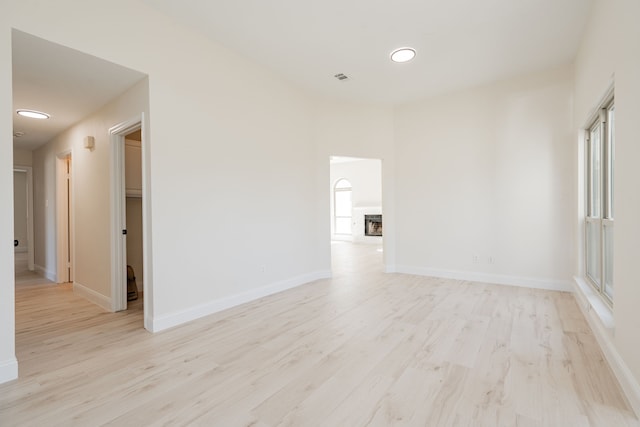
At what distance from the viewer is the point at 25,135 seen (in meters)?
4.78

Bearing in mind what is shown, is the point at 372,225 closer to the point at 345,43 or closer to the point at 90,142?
the point at 345,43

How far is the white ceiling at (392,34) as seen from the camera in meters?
2.78

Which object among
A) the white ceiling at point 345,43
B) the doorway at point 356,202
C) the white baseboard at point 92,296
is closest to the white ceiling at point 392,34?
the white ceiling at point 345,43

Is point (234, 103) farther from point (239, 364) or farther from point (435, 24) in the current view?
point (239, 364)

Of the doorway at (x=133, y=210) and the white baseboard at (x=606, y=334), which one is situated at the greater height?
the doorway at (x=133, y=210)

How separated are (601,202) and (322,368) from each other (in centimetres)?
293

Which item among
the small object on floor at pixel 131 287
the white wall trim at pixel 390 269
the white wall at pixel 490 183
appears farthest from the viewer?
the white wall trim at pixel 390 269

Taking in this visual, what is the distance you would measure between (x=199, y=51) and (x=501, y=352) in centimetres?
395

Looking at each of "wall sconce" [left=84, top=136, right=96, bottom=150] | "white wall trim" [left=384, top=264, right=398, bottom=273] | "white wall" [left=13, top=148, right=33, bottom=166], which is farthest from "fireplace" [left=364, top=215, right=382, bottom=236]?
"white wall" [left=13, top=148, right=33, bottom=166]

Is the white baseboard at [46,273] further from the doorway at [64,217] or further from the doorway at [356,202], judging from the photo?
the doorway at [356,202]

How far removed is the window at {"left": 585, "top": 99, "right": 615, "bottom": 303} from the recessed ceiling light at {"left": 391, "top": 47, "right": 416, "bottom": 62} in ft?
6.40

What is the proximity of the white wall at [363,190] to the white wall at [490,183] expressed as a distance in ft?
16.9

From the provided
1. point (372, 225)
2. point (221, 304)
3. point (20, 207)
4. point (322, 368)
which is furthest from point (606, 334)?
point (20, 207)

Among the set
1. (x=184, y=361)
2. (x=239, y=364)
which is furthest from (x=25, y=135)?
(x=239, y=364)
